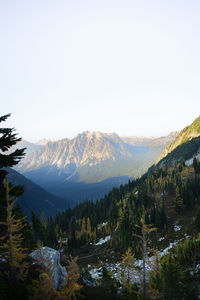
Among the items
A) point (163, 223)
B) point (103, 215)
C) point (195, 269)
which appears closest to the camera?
point (195, 269)

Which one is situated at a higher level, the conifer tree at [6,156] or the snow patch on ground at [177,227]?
the conifer tree at [6,156]

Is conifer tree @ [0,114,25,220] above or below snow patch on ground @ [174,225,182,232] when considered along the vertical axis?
above

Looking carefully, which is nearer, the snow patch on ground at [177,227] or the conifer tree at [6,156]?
the conifer tree at [6,156]

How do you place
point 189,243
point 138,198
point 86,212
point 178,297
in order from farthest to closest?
point 86,212, point 138,198, point 189,243, point 178,297

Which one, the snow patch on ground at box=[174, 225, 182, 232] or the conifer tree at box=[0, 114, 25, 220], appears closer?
the conifer tree at box=[0, 114, 25, 220]

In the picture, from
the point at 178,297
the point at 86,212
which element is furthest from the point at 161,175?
the point at 178,297

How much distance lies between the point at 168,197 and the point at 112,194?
64.4m

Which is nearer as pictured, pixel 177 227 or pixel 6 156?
pixel 6 156

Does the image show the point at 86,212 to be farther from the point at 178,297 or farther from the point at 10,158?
the point at 10,158

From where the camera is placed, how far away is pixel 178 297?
30.4 m

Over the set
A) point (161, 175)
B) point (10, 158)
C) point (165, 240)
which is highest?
point (10, 158)

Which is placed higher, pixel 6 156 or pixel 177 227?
pixel 6 156

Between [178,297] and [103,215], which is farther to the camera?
[103,215]

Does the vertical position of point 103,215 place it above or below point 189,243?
below
